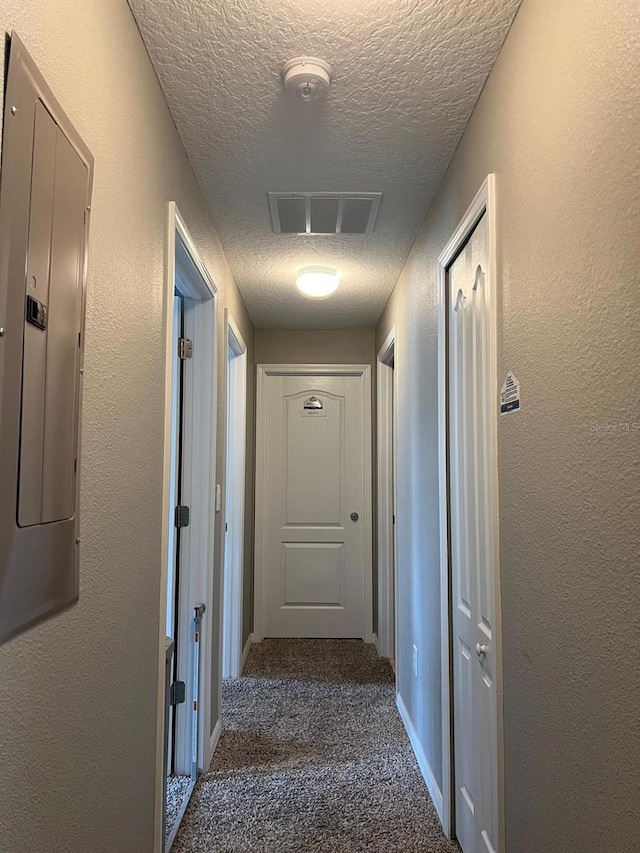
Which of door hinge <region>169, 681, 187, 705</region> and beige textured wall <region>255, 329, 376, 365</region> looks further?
beige textured wall <region>255, 329, 376, 365</region>

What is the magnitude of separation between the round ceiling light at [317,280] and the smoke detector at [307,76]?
1.54 m

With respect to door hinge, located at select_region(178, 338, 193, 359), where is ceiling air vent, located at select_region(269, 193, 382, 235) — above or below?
above

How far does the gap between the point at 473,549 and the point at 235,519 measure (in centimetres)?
231

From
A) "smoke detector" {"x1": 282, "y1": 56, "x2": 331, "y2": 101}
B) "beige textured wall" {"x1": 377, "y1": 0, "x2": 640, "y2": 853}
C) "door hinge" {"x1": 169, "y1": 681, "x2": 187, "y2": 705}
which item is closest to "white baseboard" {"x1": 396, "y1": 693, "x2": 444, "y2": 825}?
"beige textured wall" {"x1": 377, "y1": 0, "x2": 640, "y2": 853}

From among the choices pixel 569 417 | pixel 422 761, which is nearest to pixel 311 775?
pixel 422 761

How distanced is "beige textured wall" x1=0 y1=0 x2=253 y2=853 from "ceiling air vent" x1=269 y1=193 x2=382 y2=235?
0.70m

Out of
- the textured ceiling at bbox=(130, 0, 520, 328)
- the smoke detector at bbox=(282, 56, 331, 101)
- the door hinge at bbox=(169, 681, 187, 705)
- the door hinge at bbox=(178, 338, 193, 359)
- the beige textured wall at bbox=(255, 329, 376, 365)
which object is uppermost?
the textured ceiling at bbox=(130, 0, 520, 328)

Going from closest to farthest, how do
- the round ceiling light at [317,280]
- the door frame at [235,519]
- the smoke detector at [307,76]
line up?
the smoke detector at [307,76], the round ceiling light at [317,280], the door frame at [235,519]

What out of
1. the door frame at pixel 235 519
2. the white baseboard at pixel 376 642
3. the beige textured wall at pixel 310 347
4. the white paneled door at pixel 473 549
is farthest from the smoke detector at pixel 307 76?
the white baseboard at pixel 376 642

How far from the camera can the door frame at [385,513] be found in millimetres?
4273

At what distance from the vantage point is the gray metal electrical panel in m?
0.86

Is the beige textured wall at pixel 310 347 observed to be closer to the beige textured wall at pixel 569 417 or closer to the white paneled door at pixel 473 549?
the white paneled door at pixel 473 549

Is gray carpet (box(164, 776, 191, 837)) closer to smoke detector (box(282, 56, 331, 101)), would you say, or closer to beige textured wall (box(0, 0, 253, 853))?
beige textured wall (box(0, 0, 253, 853))

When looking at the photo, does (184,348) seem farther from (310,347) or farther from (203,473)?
(310,347)
